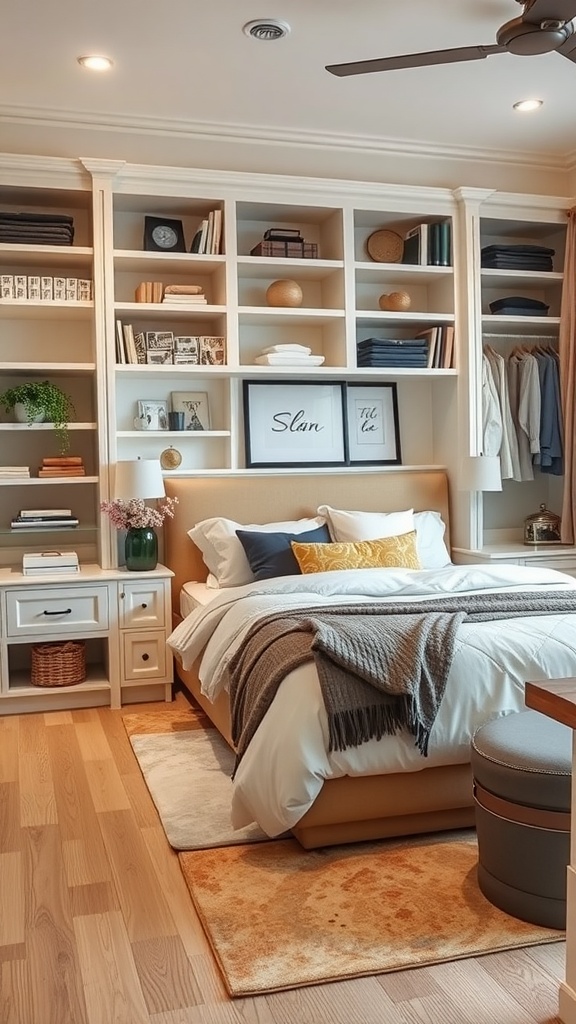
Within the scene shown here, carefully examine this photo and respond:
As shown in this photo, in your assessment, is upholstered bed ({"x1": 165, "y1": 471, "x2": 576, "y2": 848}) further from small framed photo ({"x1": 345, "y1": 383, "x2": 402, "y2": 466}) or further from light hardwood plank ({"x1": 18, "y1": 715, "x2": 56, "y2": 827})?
small framed photo ({"x1": 345, "y1": 383, "x2": 402, "y2": 466})

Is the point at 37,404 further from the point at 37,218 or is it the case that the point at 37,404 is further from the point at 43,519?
the point at 37,218

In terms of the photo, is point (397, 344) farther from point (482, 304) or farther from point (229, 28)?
point (229, 28)

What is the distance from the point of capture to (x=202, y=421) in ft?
16.3

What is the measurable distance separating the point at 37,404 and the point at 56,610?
1.00 m

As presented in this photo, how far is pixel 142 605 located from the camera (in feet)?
14.5

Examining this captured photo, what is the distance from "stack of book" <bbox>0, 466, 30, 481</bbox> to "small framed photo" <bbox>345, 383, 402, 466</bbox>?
176cm

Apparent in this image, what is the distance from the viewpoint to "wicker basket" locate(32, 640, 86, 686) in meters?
4.34

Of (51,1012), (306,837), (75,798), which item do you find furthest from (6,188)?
(51,1012)

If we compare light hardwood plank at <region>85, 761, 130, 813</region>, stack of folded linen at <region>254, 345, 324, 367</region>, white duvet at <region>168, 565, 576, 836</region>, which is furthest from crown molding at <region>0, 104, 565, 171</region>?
light hardwood plank at <region>85, 761, 130, 813</region>

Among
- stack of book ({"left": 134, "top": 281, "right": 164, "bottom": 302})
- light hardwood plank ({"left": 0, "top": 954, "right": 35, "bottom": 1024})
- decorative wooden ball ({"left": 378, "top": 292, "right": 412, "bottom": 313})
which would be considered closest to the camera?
light hardwood plank ({"left": 0, "top": 954, "right": 35, "bottom": 1024})

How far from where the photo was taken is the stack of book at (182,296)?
464 centimetres

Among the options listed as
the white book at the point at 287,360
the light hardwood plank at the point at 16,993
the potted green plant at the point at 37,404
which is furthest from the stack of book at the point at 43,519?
the light hardwood plank at the point at 16,993

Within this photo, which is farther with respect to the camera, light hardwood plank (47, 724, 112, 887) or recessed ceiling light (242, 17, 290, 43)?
recessed ceiling light (242, 17, 290, 43)

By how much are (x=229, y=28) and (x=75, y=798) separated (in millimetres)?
3012
